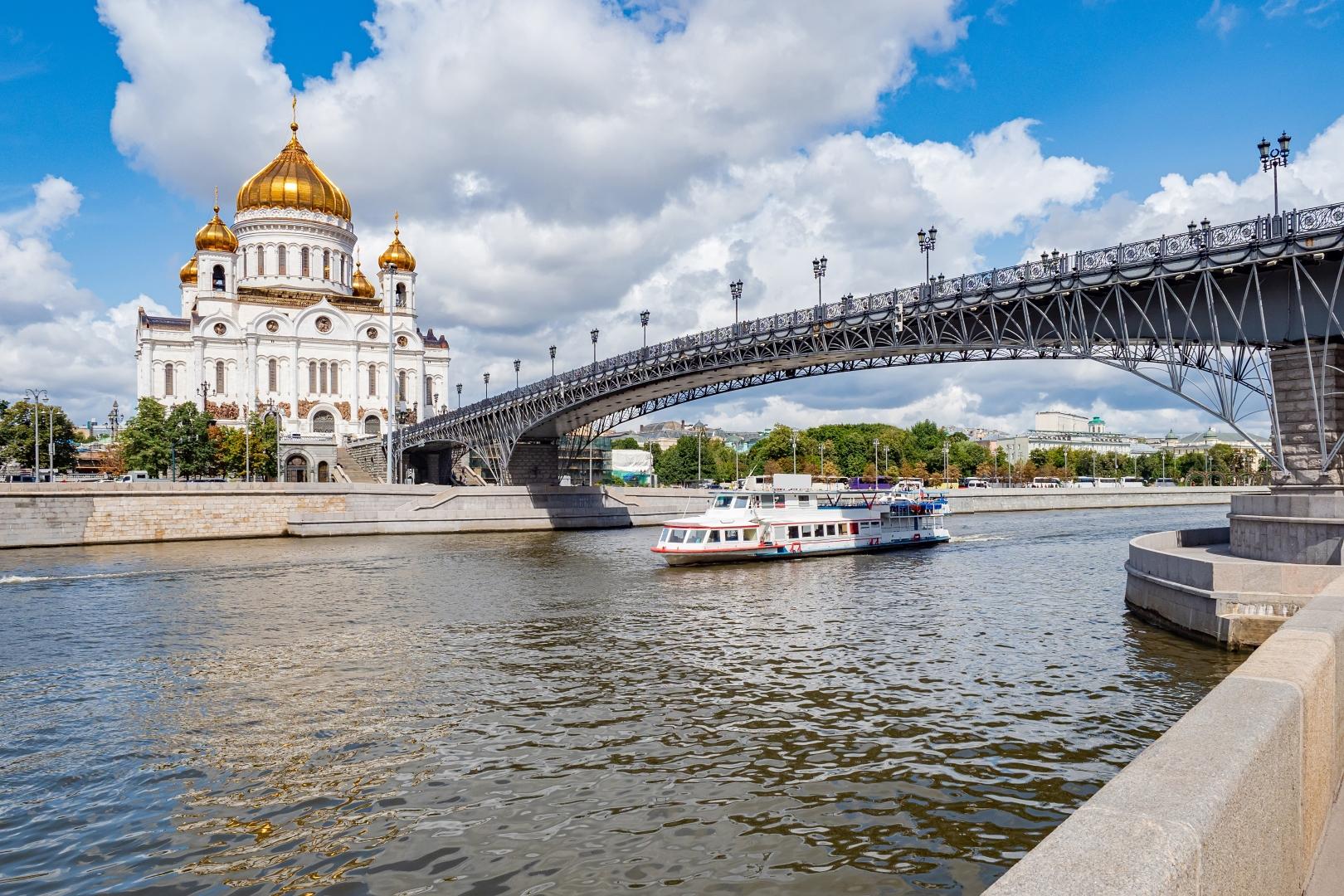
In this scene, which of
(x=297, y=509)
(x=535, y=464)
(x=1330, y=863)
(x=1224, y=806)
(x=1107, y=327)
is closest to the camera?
(x=1224, y=806)

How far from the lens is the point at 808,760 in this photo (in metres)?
11.6

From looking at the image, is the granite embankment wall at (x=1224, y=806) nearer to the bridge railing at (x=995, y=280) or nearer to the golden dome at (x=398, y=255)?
the bridge railing at (x=995, y=280)

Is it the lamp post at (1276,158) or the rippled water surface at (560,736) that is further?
the lamp post at (1276,158)

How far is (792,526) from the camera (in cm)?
3859

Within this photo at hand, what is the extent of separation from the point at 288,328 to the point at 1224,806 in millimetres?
95617

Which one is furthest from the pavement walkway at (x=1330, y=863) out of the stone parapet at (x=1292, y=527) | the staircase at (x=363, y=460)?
the staircase at (x=363, y=460)

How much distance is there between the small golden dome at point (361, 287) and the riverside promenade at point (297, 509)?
50831 mm

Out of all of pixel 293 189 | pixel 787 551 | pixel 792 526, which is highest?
pixel 293 189

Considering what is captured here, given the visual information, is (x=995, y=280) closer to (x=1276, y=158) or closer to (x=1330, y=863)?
(x=1276, y=158)

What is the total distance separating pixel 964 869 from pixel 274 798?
742cm

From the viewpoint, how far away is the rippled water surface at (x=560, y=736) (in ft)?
29.4

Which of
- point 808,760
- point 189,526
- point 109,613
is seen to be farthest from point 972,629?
point 189,526

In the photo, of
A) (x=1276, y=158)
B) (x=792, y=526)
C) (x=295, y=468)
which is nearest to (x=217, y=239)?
(x=295, y=468)

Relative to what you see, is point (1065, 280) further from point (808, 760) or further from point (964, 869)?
point (964, 869)
